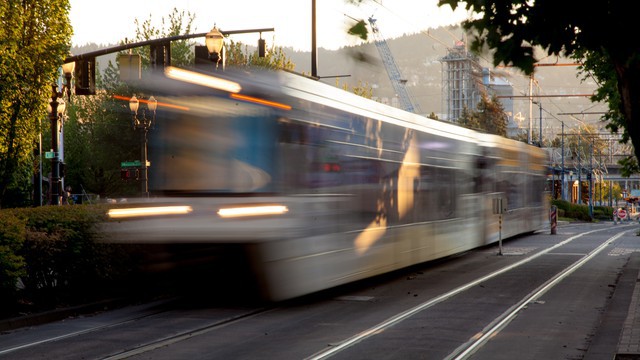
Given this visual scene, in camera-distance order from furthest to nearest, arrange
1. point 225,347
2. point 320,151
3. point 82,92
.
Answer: point 82,92
point 320,151
point 225,347

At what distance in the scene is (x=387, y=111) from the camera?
17.5 meters

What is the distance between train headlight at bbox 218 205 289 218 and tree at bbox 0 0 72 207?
15.0 m

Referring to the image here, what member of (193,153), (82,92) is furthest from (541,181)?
(193,153)

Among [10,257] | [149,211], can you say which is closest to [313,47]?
[149,211]

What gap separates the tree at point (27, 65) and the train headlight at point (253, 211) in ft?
49.1

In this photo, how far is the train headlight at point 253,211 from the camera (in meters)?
12.9

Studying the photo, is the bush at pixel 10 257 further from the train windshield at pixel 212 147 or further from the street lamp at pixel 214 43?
the street lamp at pixel 214 43

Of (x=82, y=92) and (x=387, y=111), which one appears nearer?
(x=387, y=111)

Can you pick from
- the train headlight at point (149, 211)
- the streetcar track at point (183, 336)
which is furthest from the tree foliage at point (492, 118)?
the streetcar track at point (183, 336)

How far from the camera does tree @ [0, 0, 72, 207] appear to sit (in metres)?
26.3

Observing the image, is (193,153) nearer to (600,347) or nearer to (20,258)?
(20,258)

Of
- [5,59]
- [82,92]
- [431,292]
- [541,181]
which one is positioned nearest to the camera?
[431,292]

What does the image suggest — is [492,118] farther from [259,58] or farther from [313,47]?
[313,47]

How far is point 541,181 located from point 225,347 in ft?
91.4
